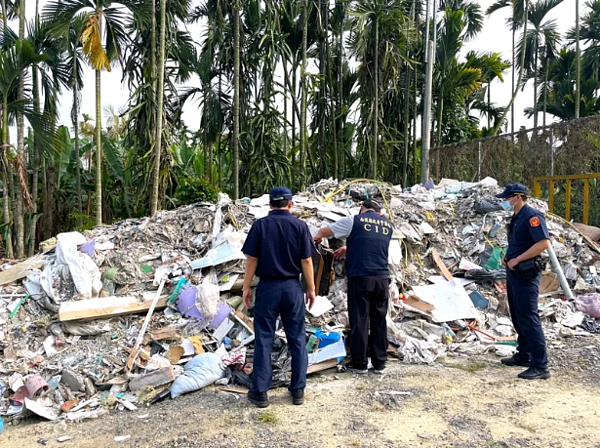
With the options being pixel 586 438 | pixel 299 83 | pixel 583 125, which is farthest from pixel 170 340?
pixel 299 83

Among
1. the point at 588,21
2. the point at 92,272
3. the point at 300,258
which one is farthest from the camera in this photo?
the point at 588,21

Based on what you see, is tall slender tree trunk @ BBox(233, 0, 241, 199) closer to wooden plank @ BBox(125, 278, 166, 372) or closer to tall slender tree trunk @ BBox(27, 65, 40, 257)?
tall slender tree trunk @ BBox(27, 65, 40, 257)

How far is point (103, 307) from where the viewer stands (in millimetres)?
5004

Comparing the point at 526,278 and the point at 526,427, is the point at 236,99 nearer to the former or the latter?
the point at 526,278

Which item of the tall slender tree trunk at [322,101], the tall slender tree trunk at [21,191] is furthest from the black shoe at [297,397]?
the tall slender tree trunk at [322,101]

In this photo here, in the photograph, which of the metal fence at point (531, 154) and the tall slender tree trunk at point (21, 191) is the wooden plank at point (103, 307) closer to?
the tall slender tree trunk at point (21, 191)

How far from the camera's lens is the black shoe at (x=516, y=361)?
4.59 meters

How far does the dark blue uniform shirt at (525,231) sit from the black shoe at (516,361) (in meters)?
0.98

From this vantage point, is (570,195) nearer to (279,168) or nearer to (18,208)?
(279,168)

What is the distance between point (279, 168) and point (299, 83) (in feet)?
9.74

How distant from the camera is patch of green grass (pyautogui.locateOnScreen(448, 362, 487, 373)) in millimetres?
4551

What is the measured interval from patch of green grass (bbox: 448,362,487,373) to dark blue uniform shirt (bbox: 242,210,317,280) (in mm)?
1977

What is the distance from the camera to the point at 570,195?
9.18 m

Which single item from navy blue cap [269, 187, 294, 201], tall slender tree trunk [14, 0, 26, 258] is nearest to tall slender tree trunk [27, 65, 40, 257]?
tall slender tree trunk [14, 0, 26, 258]
